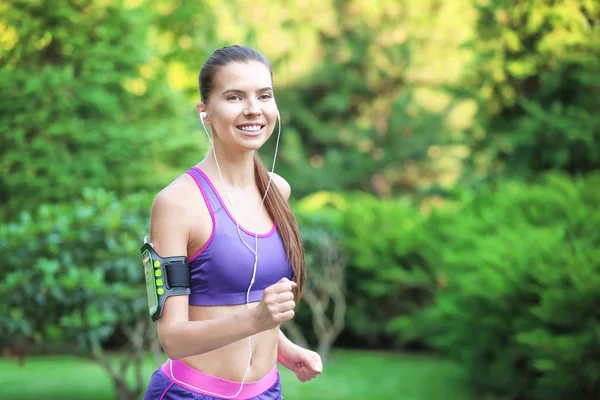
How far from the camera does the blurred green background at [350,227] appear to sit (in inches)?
246

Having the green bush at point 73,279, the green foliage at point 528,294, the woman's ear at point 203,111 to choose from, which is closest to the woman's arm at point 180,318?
the woman's ear at point 203,111

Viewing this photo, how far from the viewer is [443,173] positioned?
2177 centimetres

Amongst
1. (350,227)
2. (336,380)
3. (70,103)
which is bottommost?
(336,380)

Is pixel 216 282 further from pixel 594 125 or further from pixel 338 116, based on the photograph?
pixel 338 116

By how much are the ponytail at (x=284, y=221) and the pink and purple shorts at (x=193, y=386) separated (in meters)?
0.36

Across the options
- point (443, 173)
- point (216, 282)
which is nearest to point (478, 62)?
point (216, 282)

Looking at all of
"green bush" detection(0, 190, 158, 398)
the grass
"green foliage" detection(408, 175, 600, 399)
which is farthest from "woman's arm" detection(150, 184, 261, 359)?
the grass

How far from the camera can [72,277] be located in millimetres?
6059

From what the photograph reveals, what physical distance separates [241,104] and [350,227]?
8.42m

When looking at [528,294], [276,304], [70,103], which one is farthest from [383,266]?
[276,304]

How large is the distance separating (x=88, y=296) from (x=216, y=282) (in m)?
4.09

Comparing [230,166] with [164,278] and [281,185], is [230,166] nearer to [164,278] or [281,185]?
[281,185]

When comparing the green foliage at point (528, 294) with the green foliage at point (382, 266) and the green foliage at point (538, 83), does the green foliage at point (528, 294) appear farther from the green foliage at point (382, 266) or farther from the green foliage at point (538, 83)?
the green foliage at point (382, 266)

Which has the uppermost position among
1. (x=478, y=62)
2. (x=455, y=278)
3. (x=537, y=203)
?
A: (x=478, y=62)
